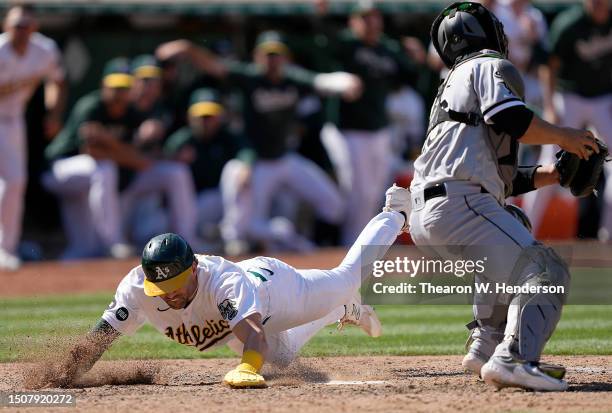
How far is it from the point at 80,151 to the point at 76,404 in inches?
334

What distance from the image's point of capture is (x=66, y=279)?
11.5 meters

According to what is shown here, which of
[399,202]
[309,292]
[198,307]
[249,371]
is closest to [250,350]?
[249,371]

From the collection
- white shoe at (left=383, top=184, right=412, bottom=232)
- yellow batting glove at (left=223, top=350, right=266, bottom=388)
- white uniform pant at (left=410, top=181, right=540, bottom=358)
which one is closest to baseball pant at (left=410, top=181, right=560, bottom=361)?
white uniform pant at (left=410, top=181, right=540, bottom=358)

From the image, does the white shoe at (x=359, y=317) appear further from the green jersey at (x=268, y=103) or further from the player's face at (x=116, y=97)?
the green jersey at (x=268, y=103)

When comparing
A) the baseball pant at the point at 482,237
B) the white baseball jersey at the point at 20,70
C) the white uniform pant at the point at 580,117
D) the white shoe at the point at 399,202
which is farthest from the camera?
the white uniform pant at the point at 580,117

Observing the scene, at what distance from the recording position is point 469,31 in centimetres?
571

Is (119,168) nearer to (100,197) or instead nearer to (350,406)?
(100,197)

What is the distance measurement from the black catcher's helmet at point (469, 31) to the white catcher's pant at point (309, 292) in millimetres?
1038

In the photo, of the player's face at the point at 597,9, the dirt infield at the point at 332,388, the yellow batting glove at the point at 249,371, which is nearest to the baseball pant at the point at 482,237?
the dirt infield at the point at 332,388

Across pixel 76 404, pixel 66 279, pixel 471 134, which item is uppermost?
pixel 471 134

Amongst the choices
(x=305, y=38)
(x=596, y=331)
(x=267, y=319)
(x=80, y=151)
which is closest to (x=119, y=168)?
(x=80, y=151)

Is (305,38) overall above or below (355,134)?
above

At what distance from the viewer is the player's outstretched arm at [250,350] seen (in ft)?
17.9

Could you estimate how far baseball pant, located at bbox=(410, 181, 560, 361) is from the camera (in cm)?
543
